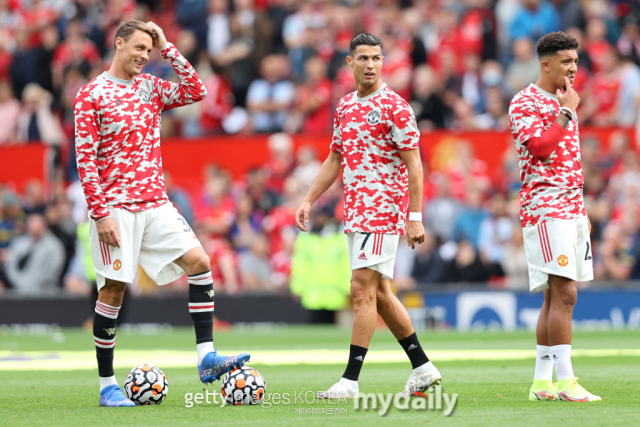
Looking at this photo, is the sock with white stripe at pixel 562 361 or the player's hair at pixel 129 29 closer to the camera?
the sock with white stripe at pixel 562 361

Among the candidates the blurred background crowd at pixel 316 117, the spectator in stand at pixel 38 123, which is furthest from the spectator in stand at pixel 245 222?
the spectator in stand at pixel 38 123

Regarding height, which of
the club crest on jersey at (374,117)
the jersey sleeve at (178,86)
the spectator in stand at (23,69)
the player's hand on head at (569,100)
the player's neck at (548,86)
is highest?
the spectator in stand at (23,69)

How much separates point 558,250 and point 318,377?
303 cm

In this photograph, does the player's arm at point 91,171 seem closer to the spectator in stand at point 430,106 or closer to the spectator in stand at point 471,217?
the spectator in stand at point 471,217

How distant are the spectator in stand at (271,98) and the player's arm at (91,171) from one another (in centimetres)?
1326

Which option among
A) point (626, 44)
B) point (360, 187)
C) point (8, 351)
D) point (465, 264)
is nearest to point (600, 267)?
point (465, 264)

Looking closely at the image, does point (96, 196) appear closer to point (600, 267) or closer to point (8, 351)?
point (8, 351)

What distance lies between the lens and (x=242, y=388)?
7520mm

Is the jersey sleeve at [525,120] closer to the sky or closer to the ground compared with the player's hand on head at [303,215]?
closer to the sky

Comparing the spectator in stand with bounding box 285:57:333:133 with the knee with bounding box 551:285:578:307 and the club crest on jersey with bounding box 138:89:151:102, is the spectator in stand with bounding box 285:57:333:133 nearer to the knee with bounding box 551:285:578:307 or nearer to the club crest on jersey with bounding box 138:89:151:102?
the club crest on jersey with bounding box 138:89:151:102

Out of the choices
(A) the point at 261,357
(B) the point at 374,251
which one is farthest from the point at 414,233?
(A) the point at 261,357

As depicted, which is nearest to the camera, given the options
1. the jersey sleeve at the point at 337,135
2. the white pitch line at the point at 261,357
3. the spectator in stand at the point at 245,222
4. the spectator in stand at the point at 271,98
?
the jersey sleeve at the point at 337,135

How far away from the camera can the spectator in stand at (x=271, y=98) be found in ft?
69.6

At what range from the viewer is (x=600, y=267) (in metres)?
17.3
